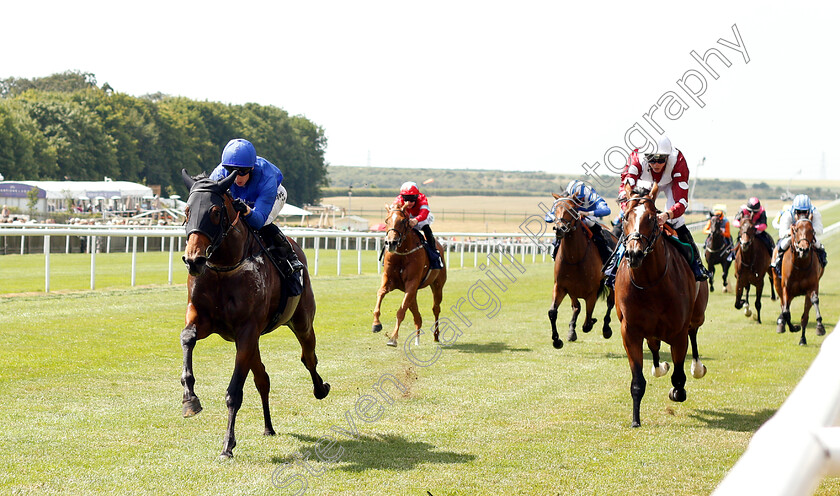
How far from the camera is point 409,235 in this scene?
11.1 meters

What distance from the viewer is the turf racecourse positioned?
16.3ft

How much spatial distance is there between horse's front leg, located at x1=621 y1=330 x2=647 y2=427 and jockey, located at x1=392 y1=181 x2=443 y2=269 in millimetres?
4485

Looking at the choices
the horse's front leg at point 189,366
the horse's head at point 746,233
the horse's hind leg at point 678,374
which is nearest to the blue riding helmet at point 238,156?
the horse's front leg at point 189,366

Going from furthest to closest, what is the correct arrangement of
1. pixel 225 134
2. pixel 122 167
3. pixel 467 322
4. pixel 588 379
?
pixel 225 134 < pixel 122 167 < pixel 467 322 < pixel 588 379

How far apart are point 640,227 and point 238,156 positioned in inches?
115

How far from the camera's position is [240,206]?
5.65 m

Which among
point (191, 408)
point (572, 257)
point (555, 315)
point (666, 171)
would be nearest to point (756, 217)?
point (572, 257)

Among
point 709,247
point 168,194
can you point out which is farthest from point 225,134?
point 709,247

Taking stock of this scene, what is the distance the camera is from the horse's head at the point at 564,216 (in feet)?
33.7

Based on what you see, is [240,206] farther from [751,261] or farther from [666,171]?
[751,261]

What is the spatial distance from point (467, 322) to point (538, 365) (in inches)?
161

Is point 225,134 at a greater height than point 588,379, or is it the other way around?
point 225,134

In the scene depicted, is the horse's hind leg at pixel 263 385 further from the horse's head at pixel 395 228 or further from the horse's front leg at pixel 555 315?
the horse's head at pixel 395 228

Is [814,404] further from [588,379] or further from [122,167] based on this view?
[122,167]
